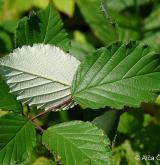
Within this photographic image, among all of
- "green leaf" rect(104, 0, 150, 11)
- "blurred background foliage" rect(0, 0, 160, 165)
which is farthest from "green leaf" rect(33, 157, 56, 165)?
"green leaf" rect(104, 0, 150, 11)

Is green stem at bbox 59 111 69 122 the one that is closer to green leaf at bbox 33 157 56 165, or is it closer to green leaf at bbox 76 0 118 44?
green leaf at bbox 33 157 56 165

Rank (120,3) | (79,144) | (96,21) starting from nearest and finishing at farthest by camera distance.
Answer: (79,144)
(96,21)
(120,3)

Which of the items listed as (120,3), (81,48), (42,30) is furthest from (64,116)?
(120,3)

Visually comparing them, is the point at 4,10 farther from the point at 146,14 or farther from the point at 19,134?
the point at 19,134

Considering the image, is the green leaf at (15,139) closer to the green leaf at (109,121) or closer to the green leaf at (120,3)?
the green leaf at (109,121)

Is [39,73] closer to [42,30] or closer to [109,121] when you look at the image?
[42,30]

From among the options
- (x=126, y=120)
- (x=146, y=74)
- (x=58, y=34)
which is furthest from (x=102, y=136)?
(x=126, y=120)

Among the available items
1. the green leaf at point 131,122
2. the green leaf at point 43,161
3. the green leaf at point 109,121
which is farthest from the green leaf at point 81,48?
the green leaf at point 109,121
